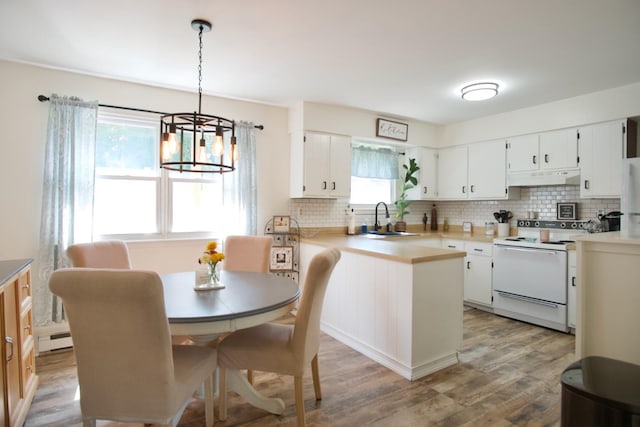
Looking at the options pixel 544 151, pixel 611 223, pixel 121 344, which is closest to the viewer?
pixel 121 344

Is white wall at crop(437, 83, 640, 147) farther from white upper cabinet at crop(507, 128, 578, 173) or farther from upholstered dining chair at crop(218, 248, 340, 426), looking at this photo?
upholstered dining chair at crop(218, 248, 340, 426)

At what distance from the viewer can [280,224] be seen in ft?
13.0

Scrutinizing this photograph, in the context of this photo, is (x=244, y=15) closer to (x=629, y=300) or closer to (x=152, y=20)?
(x=152, y=20)

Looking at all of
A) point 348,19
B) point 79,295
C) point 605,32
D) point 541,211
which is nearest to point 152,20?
point 348,19

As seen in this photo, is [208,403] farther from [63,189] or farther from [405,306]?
[63,189]

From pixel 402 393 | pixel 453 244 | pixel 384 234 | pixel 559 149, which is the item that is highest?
pixel 559 149

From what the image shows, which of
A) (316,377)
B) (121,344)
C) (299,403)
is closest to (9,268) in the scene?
(121,344)

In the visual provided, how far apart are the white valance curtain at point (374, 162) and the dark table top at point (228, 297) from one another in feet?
8.66

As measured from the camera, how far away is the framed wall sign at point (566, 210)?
3895 millimetres

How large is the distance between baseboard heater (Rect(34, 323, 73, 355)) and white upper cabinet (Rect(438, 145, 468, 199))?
4.74 meters

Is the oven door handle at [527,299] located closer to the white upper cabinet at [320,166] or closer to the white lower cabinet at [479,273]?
the white lower cabinet at [479,273]

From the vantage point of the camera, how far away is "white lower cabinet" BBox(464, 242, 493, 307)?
4.09 meters

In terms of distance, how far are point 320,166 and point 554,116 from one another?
2688 millimetres

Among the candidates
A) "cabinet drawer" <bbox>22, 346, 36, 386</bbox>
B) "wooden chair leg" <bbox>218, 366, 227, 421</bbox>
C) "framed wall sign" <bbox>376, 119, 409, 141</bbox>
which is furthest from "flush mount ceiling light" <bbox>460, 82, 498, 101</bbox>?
"cabinet drawer" <bbox>22, 346, 36, 386</bbox>
